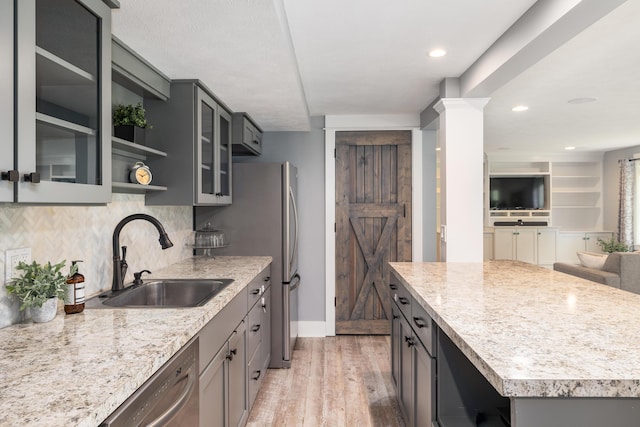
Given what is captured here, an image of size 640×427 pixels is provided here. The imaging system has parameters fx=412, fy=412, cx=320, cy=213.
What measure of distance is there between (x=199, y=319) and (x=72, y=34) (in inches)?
40.8

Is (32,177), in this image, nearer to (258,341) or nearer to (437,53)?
(258,341)

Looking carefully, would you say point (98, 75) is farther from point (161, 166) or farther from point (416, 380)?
point (416, 380)

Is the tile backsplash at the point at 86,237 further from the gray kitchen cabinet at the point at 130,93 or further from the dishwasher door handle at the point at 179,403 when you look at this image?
the dishwasher door handle at the point at 179,403

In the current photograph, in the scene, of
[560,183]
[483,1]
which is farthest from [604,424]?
[560,183]

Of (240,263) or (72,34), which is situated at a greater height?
(72,34)

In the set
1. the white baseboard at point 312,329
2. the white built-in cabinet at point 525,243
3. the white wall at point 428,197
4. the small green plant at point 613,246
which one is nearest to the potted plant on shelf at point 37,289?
the white baseboard at point 312,329

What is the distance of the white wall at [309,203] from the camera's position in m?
4.32

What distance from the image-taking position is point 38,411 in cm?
83

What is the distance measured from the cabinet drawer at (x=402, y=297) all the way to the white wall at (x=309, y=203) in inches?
63.7

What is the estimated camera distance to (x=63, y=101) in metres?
1.27

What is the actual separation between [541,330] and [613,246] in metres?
7.05

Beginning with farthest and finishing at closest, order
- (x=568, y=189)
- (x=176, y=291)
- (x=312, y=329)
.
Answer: (x=568, y=189) → (x=312, y=329) → (x=176, y=291)

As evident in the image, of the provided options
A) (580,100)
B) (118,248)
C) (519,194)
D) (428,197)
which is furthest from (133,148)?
(519,194)

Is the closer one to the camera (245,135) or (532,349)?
(532,349)
